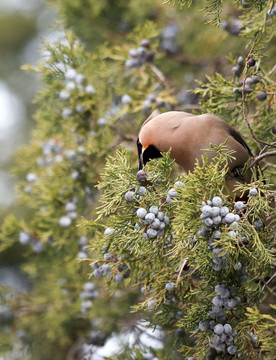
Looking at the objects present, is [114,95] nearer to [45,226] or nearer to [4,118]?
[45,226]

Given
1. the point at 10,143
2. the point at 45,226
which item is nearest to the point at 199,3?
the point at 45,226

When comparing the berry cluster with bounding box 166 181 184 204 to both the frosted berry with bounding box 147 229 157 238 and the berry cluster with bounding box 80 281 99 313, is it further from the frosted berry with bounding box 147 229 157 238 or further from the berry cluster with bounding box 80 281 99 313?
the berry cluster with bounding box 80 281 99 313

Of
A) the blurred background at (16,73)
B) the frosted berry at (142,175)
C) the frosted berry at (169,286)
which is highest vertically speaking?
the frosted berry at (142,175)

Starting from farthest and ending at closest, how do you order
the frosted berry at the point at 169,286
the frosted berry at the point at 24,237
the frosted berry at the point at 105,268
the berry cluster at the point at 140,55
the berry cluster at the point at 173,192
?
the frosted berry at the point at 24,237, the berry cluster at the point at 140,55, the frosted berry at the point at 105,268, the frosted berry at the point at 169,286, the berry cluster at the point at 173,192

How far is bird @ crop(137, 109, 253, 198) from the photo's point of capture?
185 centimetres

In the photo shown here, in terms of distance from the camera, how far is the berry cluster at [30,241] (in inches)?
117

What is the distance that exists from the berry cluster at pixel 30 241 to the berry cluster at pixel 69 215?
291 mm

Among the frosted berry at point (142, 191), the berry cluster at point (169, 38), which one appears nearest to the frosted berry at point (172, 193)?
the frosted berry at point (142, 191)

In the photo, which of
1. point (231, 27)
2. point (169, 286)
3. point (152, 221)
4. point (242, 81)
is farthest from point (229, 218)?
point (231, 27)

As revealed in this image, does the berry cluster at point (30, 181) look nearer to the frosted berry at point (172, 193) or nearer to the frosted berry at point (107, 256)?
the frosted berry at point (107, 256)

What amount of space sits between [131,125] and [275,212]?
4.81ft

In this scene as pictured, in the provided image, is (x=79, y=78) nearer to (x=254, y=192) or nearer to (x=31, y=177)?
(x=31, y=177)

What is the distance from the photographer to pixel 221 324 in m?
1.68

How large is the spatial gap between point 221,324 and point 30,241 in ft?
5.33
